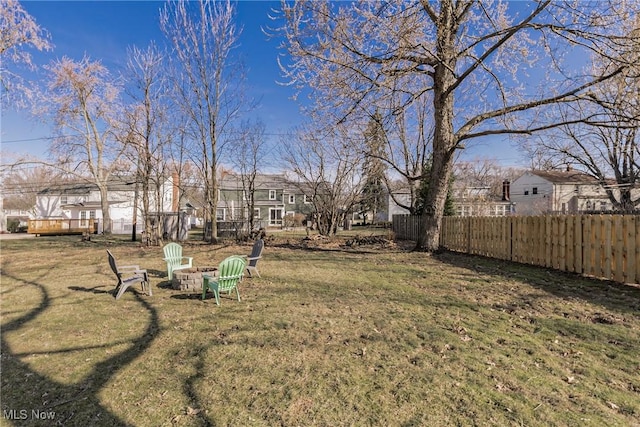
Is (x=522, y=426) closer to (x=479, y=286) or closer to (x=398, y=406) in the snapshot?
(x=398, y=406)

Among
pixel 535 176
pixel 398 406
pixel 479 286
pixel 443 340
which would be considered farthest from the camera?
pixel 535 176

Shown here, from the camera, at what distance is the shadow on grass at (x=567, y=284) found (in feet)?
19.4

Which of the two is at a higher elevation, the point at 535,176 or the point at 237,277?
the point at 535,176

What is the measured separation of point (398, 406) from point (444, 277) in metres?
5.91

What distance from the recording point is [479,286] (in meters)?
7.31

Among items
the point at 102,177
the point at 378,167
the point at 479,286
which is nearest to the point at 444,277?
the point at 479,286

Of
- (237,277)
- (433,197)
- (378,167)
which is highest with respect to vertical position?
(378,167)

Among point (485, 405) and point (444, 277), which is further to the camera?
point (444, 277)

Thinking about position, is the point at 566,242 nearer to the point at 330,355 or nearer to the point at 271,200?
the point at 330,355

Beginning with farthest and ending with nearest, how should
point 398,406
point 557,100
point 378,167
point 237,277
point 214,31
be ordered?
point 378,167 < point 214,31 < point 557,100 < point 237,277 < point 398,406

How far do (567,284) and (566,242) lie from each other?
166cm

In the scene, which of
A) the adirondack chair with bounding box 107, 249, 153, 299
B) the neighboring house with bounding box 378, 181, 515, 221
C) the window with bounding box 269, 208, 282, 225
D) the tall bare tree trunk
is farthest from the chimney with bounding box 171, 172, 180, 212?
the neighboring house with bounding box 378, 181, 515, 221

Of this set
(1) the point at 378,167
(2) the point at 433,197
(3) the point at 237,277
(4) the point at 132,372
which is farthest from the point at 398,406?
(1) the point at 378,167

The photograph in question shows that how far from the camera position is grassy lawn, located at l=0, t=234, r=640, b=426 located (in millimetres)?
2867
